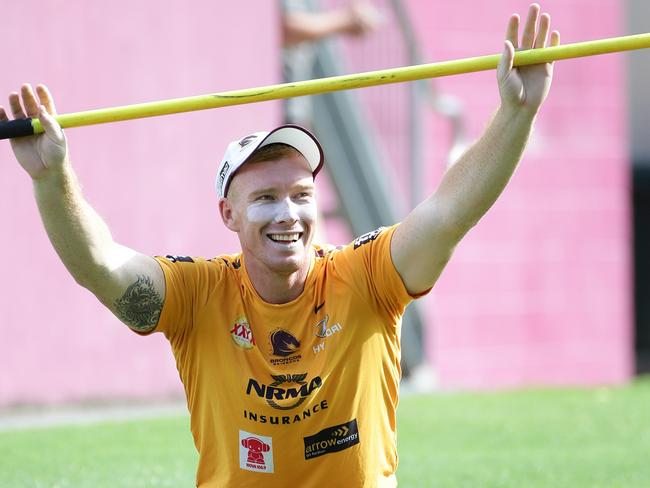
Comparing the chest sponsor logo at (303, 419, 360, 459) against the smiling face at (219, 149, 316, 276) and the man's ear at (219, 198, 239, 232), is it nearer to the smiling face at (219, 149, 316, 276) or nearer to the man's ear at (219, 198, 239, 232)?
the smiling face at (219, 149, 316, 276)

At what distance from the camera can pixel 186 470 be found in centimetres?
659

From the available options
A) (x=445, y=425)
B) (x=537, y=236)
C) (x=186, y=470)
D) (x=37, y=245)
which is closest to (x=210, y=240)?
(x=37, y=245)

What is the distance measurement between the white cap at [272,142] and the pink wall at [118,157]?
179 inches

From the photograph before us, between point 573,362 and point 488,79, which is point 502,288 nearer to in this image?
point 573,362

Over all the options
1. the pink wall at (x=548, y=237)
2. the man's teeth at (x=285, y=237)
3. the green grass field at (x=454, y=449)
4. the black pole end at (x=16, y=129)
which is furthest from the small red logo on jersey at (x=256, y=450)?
the pink wall at (x=548, y=237)

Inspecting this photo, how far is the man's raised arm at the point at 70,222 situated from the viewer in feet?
12.8

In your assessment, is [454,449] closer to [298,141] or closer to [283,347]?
[283,347]

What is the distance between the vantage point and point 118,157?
9.18 m

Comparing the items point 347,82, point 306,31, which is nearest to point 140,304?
point 347,82

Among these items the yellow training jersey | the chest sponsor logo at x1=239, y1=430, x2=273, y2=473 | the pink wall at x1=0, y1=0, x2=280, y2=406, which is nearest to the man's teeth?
the yellow training jersey

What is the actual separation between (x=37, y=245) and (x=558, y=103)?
6.29 meters

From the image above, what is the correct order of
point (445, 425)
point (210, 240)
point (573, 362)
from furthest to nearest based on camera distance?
point (573, 362) → point (210, 240) → point (445, 425)

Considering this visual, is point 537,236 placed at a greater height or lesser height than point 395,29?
lesser

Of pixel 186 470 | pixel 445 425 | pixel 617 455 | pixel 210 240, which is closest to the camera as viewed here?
pixel 186 470
